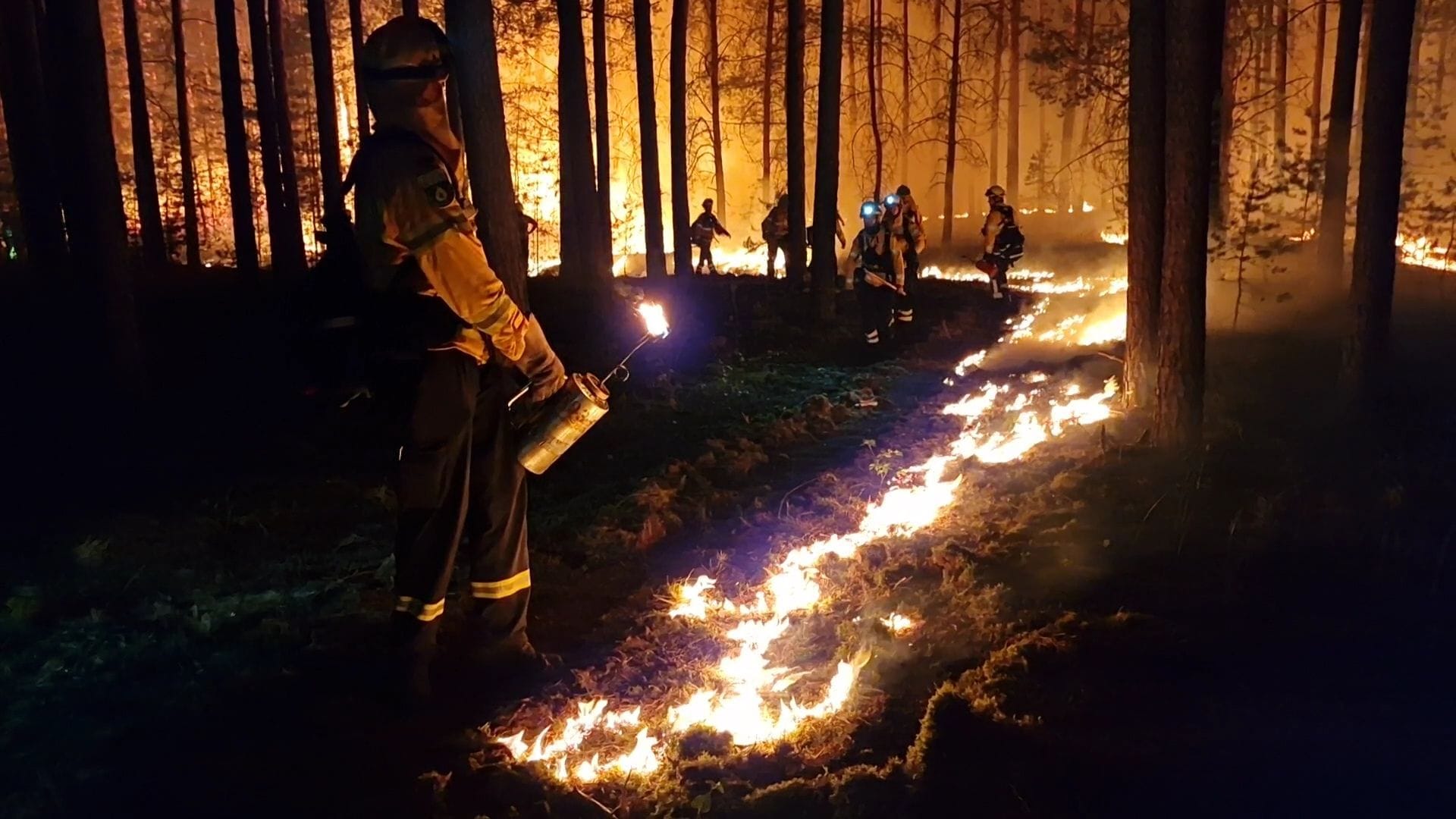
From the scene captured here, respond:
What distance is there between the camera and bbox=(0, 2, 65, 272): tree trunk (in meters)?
12.5

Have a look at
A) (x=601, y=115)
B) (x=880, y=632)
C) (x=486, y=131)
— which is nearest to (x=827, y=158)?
(x=601, y=115)

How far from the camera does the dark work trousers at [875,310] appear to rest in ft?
46.4

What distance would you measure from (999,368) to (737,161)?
3531cm

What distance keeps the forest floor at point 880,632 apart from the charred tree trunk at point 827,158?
736 cm

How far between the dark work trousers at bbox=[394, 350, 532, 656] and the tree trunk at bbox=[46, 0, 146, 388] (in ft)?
21.8

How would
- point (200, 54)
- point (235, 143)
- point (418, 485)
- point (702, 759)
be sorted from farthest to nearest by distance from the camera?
point (200, 54) < point (235, 143) < point (418, 485) < point (702, 759)

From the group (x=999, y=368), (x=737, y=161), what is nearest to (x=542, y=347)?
(x=999, y=368)

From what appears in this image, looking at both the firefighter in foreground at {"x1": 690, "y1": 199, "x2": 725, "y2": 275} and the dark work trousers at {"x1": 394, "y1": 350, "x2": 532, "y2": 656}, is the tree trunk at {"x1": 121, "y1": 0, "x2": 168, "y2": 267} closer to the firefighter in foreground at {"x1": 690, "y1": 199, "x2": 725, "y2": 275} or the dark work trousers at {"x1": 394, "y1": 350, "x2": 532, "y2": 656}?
the firefighter in foreground at {"x1": 690, "y1": 199, "x2": 725, "y2": 275}

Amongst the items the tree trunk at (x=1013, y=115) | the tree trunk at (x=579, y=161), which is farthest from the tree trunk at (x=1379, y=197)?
the tree trunk at (x=1013, y=115)

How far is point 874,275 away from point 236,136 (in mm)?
12691

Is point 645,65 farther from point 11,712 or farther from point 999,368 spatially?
point 11,712

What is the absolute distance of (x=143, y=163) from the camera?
20688 millimetres

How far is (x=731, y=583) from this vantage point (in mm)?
5691

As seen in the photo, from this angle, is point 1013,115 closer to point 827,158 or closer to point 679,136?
point 679,136
